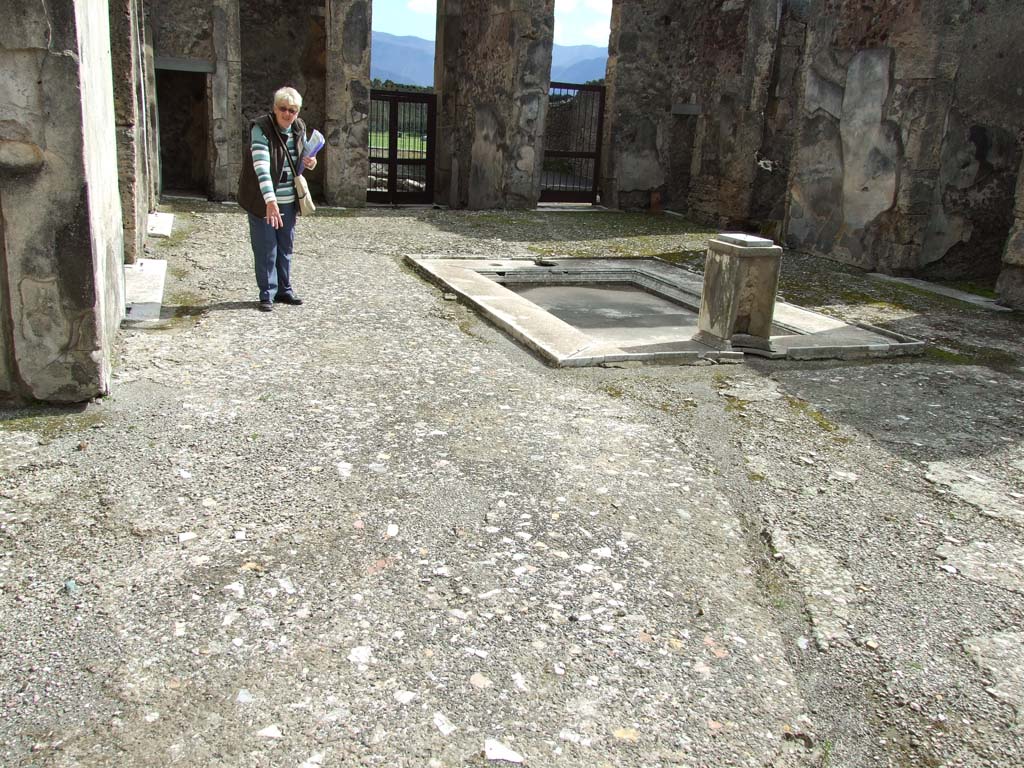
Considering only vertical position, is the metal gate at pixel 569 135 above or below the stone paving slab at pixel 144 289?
above

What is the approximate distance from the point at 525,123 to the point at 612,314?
23.9ft

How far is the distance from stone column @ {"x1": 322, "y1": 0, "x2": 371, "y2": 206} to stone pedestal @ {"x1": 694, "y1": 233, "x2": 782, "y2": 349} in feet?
26.5

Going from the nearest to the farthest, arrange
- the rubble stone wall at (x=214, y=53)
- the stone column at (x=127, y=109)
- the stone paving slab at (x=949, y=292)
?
the stone column at (x=127, y=109), the stone paving slab at (x=949, y=292), the rubble stone wall at (x=214, y=53)

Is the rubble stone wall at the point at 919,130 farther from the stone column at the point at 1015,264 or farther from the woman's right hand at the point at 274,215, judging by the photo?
the woman's right hand at the point at 274,215

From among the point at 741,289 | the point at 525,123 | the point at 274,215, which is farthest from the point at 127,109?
the point at 525,123

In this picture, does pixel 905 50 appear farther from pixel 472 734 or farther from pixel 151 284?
pixel 472 734

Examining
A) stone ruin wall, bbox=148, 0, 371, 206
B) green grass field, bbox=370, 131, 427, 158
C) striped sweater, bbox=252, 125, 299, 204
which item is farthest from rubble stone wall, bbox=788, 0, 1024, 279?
green grass field, bbox=370, 131, 427, 158

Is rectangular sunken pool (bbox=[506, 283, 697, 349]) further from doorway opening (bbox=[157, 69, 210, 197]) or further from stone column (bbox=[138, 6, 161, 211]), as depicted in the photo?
doorway opening (bbox=[157, 69, 210, 197])

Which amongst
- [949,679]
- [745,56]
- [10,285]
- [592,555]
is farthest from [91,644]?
[745,56]

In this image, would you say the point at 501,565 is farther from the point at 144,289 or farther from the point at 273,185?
the point at 144,289

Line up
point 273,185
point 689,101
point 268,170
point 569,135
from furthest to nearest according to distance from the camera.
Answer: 1. point 569,135
2. point 689,101
3. point 273,185
4. point 268,170

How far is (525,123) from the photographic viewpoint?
44.8 feet

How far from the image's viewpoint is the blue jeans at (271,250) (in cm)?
617

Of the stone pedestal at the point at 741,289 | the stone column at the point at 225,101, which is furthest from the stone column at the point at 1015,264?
the stone column at the point at 225,101
